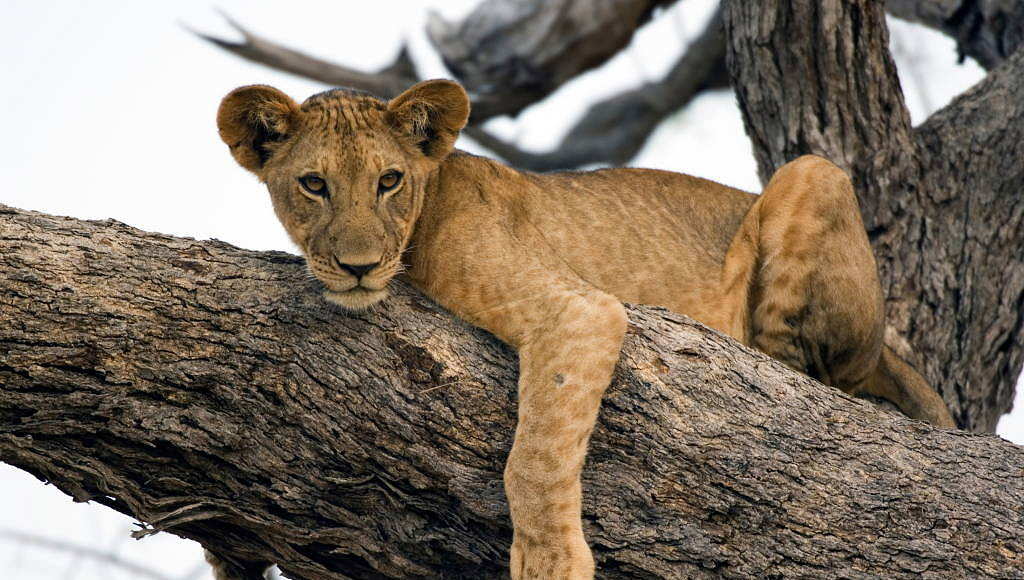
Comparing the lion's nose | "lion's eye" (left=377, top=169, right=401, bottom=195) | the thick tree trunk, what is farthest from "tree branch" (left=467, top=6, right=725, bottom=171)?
the thick tree trunk

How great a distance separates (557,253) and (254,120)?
149cm

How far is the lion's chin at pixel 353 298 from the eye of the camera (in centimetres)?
392

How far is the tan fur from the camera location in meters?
3.77

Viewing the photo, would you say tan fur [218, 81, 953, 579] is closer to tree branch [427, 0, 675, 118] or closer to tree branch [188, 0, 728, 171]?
tree branch [427, 0, 675, 118]

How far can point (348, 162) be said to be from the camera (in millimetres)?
4160

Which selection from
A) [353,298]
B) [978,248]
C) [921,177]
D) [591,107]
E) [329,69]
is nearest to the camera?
[353,298]

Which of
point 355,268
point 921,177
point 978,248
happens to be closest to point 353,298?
point 355,268

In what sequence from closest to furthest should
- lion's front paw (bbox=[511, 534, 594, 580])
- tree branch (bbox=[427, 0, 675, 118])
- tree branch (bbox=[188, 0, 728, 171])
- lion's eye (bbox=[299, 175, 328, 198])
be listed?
1. lion's front paw (bbox=[511, 534, 594, 580])
2. lion's eye (bbox=[299, 175, 328, 198])
3. tree branch (bbox=[427, 0, 675, 118])
4. tree branch (bbox=[188, 0, 728, 171])

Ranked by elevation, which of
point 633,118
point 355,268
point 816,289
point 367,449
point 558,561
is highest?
point 633,118

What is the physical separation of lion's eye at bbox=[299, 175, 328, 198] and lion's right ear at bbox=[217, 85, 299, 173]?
11.5 inches

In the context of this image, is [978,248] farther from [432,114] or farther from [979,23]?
[432,114]

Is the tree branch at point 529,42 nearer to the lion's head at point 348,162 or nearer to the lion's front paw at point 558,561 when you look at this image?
the lion's head at point 348,162

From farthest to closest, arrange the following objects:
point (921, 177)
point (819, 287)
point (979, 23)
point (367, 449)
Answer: point (979, 23), point (921, 177), point (819, 287), point (367, 449)

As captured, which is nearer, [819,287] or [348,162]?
[348,162]
